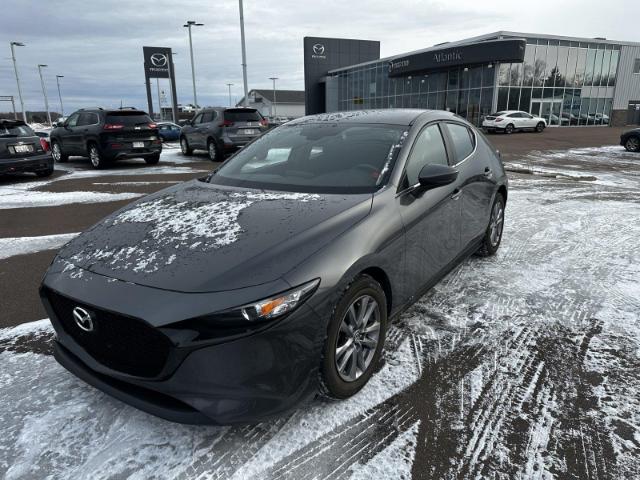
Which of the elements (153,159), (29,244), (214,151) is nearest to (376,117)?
(29,244)

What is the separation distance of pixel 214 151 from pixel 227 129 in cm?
91

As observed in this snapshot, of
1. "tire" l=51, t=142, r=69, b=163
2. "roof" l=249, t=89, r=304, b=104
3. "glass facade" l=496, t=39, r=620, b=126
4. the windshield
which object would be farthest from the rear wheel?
"roof" l=249, t=89, r=304, b=104

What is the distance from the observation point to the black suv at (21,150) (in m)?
10.1

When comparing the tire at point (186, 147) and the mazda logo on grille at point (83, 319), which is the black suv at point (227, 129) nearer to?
the tire at point (186, 147)

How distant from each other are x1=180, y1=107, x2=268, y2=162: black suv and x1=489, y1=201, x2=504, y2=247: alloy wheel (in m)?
10.2

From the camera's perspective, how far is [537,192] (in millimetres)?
8914

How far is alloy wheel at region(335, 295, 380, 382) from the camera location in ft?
8.01

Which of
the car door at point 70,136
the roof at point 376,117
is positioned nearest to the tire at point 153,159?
the car door at point 70,136

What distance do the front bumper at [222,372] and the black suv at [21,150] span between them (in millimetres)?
10086

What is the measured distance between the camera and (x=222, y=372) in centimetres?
196

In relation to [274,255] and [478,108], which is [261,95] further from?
[274,255]

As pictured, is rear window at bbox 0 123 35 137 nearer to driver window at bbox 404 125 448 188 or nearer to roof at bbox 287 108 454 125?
roof at bbox 287 108 454 125

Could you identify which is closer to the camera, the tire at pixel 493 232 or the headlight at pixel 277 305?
the headlight at pixel 277 305

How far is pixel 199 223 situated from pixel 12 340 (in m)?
1.84
